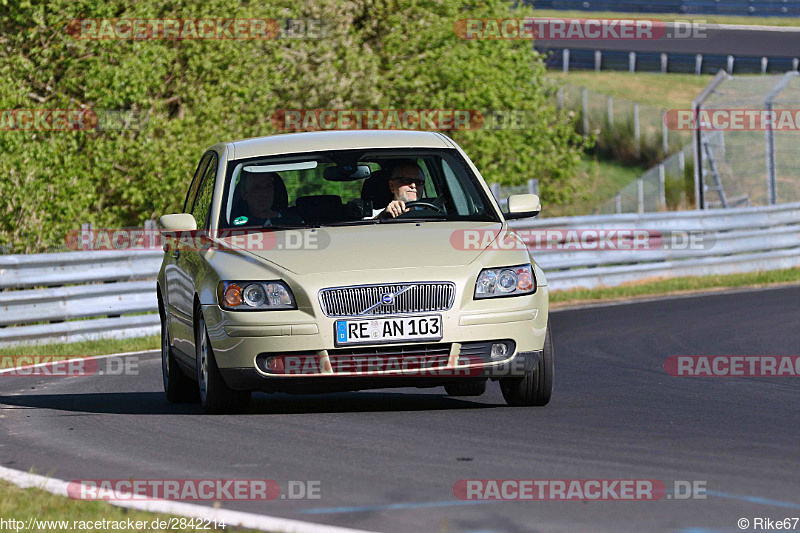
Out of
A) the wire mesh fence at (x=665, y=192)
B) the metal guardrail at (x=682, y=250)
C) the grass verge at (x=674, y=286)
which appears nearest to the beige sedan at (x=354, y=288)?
the grass verge at (x=674, y=286)

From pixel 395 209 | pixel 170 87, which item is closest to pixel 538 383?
pixel 395 209

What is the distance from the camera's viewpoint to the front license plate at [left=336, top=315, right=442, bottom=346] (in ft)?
27.7

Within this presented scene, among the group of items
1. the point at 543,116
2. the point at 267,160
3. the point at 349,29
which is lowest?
the point at 543,116

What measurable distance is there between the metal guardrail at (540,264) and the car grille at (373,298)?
26.7 ft

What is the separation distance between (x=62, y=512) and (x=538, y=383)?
12.3ft

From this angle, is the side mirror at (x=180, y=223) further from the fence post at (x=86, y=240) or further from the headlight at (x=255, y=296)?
the fence post at (x=86, y=240)

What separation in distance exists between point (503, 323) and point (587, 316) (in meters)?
9.10

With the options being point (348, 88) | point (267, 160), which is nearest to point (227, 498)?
point (267, 160)

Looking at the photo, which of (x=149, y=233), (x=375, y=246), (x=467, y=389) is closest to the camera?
(x=375, y=246)

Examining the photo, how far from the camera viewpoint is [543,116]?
128 ft

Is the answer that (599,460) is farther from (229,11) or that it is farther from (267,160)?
(229,11)

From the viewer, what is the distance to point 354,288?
332 inches

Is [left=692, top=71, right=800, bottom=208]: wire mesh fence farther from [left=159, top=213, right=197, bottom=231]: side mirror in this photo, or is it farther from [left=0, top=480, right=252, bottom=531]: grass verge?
[left=0, top=480, right=252, bottom=531]: grass verge

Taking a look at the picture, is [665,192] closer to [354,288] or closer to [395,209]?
[395,209]
